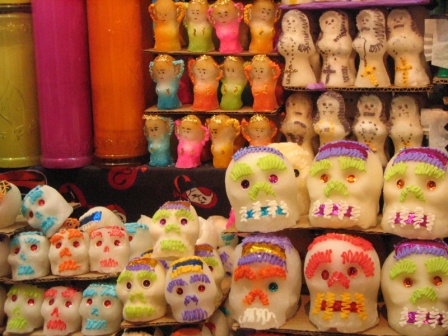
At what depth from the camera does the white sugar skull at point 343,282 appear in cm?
286

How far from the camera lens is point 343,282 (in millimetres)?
2844

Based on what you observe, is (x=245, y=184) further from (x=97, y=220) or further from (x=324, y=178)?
(x=97, y=220)

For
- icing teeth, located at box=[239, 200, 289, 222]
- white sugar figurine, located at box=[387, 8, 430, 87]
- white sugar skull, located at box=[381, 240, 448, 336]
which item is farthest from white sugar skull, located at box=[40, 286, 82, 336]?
white sugar figurine, located at box=[387, 8, 430, 87]

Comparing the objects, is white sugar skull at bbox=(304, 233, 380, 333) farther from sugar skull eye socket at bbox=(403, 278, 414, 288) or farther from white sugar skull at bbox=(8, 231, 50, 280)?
white sugar skull at bbox=(8, 231, 50, 280)

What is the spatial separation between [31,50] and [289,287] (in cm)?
206

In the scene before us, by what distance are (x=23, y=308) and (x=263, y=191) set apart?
4.00 ft

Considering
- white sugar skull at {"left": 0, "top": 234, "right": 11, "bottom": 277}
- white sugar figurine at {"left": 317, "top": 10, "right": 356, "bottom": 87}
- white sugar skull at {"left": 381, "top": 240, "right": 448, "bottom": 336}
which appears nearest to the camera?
white sugar skull at {"left": 381, "top": 240, "right": 448, "bottom": 336}

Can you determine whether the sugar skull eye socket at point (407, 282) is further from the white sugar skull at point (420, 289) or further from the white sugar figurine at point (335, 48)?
the white sugar figurine at point (335, 48)

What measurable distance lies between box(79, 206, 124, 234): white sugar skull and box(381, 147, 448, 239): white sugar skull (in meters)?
1.30

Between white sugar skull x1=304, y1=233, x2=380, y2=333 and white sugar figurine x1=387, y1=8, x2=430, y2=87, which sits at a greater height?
white sugar figurine x1=387, y1=8, x2=430, y2=87

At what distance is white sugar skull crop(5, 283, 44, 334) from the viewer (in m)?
3.43

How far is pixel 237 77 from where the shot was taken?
4086 mm

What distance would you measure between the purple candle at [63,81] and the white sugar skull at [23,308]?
0.88m

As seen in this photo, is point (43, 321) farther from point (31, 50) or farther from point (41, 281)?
point (31, 50)
